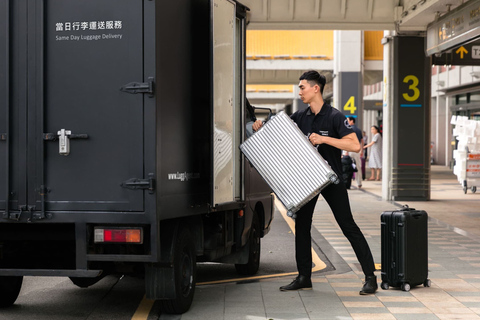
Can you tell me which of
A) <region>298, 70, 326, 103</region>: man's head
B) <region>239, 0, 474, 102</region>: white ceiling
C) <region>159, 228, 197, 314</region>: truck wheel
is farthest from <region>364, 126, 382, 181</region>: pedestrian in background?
<region>159, 228, 197, 314</region>: truck wheel

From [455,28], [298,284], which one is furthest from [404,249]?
[455,28]

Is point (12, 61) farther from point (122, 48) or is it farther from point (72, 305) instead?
point (72, 305)

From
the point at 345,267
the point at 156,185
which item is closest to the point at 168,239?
the point at 156,185

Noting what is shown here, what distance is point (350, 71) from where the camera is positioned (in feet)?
92.5

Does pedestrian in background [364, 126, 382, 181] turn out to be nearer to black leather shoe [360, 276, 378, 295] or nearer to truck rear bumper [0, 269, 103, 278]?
black leather shoe [360, 276, 378, 295]

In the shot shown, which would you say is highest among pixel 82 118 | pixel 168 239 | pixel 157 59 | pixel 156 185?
pixel 157 59

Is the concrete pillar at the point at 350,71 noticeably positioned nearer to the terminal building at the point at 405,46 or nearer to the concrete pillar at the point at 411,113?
the terminal building at the point at 405,46

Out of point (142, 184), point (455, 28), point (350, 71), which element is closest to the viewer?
point (142, 184)

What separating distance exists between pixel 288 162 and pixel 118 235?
1.95 meters

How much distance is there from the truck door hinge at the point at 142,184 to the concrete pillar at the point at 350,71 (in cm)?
2260

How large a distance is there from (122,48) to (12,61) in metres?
0.84

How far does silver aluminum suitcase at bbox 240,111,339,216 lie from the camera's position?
23.5 ft

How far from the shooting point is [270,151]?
24.1 feet

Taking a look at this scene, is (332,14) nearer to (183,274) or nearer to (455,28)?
(455,28)
